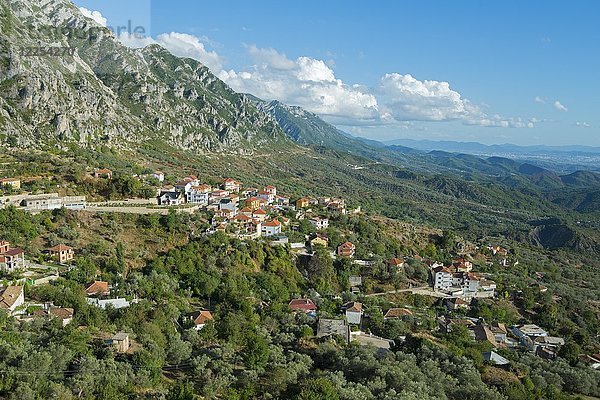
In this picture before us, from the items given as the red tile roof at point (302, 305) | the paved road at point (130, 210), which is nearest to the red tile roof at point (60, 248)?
the paved road at point (130, 210)

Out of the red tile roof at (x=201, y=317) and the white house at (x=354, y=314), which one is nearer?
the red tile roof at (x=201, y=317)

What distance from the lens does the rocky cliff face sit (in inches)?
2948

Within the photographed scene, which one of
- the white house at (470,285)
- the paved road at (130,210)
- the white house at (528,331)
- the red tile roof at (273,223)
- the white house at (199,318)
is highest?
the paved road at (130,210)

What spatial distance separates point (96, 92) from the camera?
324 ft

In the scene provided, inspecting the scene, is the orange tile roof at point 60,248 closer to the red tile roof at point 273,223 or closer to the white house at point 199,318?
the white house at point 199,318

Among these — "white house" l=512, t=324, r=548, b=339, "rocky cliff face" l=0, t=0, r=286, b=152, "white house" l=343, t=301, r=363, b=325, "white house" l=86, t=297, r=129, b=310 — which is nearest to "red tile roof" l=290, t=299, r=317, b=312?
"white house" l=343, t=301, r=363, b=325

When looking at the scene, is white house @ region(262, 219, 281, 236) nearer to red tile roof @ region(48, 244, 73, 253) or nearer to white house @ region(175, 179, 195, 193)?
white house @ region(175, 179, 195, 193)

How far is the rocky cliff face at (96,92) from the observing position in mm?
74875

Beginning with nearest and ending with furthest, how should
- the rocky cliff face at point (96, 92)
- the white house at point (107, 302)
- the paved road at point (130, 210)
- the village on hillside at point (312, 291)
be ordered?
1. the white house at point (107, 302)
2. the village on hillside at point (312, 291)
3. the paved road at point (130, 210)
4. the rocky cliff face at point (96, 92)

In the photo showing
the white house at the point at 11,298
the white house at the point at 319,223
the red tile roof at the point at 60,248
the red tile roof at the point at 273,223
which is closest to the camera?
the white house at the point at 11,298

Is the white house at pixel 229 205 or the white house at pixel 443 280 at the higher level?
the white house at pixel 229 205

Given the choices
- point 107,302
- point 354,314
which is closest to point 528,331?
point 354,314

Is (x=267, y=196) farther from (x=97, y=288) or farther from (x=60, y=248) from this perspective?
(x=97, y=288)

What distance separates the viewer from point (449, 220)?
115 m
